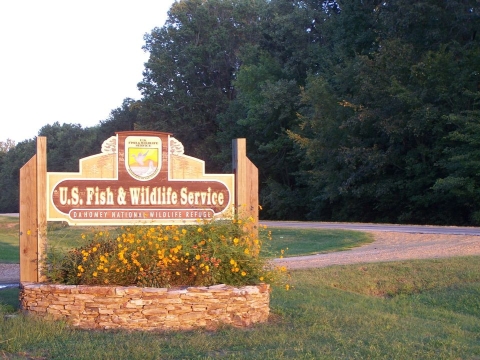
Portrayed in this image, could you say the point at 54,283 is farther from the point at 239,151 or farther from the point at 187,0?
the point at 187,0

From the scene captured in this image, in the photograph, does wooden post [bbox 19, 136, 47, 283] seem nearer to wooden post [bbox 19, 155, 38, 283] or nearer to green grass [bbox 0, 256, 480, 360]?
wooden post [bbox 19, 155, 38, 283]

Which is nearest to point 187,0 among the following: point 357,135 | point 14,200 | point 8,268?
point 357,135

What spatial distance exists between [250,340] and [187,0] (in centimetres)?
5747

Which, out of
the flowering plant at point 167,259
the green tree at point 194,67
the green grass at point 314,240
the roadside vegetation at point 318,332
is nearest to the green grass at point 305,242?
the green grass at point 314,240

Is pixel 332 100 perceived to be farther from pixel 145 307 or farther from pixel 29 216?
pixel 145 307

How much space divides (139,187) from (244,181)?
5.25 feet

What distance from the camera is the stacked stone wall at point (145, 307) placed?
832cm

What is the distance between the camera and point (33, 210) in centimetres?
949

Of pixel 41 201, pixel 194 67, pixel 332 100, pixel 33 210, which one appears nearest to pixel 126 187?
pixel 41 201

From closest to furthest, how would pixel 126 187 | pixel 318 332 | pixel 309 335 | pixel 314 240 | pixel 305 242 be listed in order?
pixel 309 335, pixel 318 332, pixel 126 187, pixel 305 242, pixel 314 240

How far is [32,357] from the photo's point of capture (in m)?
6.98

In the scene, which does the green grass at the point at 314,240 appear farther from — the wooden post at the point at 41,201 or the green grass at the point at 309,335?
the wooden post at the point at 41,201

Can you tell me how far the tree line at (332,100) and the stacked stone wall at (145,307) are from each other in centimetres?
2580

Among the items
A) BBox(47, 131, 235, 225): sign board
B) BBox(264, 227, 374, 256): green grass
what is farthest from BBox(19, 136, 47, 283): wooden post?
BBox(264, 227, 374, 256): green grass
